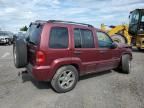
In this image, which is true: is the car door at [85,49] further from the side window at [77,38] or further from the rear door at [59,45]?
the rear door at [59,45]

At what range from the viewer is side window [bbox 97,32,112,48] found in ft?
21.7

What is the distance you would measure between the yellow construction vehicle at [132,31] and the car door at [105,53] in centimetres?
722

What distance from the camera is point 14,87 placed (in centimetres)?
604

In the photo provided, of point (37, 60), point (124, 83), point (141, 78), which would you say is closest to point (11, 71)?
point (37, 60)

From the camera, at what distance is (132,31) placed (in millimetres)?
15398

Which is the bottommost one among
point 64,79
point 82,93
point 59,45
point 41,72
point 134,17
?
point 82,93

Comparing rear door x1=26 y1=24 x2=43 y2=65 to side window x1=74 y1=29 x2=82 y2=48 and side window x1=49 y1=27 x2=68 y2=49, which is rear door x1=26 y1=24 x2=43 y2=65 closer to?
side window x1=49 y1=27 x2=68 y2=49

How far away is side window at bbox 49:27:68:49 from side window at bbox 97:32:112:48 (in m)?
1.45

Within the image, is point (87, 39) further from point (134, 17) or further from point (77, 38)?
point (134, 17)

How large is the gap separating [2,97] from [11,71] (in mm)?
2828

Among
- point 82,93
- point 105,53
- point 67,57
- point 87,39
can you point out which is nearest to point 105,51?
point 105,53

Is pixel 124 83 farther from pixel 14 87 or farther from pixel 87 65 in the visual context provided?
pixel 14 87

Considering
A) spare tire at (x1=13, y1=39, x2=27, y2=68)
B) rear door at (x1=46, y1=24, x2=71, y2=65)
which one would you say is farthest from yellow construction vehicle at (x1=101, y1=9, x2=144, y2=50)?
spare tire at (x1=13, y1=39, x2=27, y2=68)

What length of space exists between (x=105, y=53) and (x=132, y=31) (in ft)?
31.0
